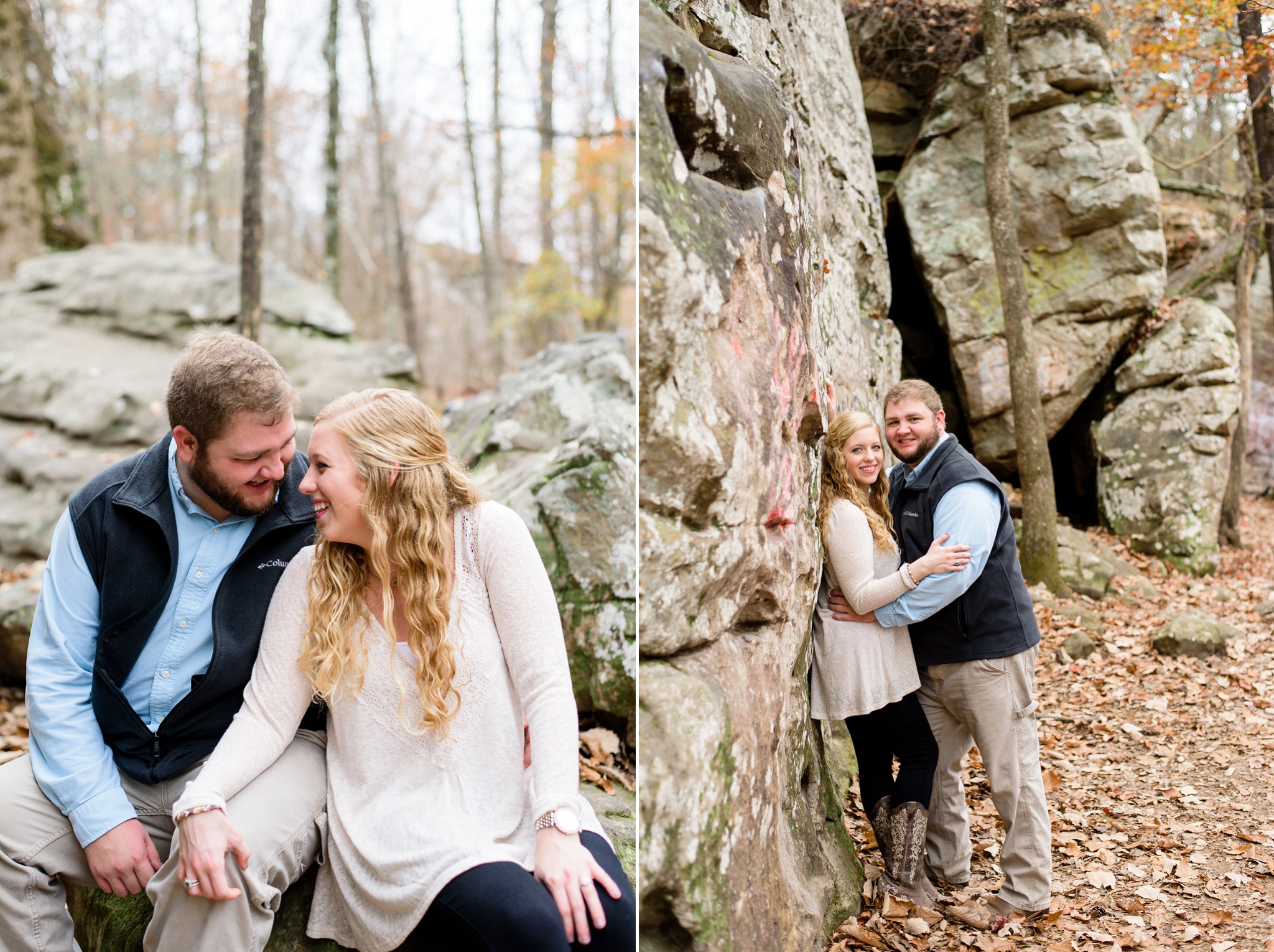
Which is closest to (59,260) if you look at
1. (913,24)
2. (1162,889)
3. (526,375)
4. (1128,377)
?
(526,375)

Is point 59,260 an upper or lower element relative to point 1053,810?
upper

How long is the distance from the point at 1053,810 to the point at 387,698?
10.2 feet

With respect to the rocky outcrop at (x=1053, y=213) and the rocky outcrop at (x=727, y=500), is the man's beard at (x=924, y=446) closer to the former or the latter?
the rocky outcrop at (x=727, y=500)

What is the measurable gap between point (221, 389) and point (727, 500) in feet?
5.30

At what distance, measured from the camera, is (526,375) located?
7141mm

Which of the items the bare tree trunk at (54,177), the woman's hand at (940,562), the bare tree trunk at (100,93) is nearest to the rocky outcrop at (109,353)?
the bare tree trunk at (54,177)

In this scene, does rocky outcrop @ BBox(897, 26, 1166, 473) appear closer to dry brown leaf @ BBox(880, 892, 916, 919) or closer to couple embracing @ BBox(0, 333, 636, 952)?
dry brown leaf @ BBox(880, 892, 916, 919)

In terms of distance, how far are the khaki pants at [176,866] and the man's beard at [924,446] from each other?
101 inches

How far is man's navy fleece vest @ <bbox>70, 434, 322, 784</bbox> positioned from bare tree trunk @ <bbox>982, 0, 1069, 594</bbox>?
3.50m

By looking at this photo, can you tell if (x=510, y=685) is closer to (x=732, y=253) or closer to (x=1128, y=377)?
(x=732, y=253)

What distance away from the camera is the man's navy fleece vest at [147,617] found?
9.09 feet

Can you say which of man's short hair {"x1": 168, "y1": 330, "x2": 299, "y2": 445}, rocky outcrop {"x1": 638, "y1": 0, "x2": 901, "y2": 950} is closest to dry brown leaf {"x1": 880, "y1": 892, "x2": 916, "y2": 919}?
rocky outcrop {"x1": 638, "y1": 0, "x2": 901, "y2": 950}

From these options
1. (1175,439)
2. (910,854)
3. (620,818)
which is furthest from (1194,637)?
(620,818)

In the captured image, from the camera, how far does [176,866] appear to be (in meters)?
2.42
